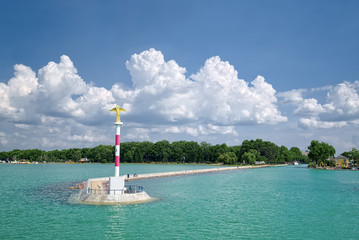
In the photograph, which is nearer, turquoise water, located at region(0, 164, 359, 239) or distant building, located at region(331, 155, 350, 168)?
turquoise water, located at region(0, 164, 359, 239)

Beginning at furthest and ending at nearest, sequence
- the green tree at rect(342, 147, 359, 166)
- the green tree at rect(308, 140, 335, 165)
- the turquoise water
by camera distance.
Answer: the green tree at rect(342, 147, 359, 166), the green tree at rect(308, 140, 335, 165), the turquoise water

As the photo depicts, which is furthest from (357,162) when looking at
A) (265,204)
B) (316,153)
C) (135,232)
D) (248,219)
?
(135,232)

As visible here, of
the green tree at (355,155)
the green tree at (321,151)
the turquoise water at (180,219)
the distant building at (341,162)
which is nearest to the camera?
the turquoise water at (180,219)

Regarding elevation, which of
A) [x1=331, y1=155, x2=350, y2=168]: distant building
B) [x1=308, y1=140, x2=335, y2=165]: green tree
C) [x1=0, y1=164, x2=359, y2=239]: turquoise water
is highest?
[x1=308, y1=140, x2=335, y2=165]: green tree

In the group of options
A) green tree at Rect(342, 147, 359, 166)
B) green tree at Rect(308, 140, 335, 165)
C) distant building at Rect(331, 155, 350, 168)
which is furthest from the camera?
distant building at Rect(331, 155, 350, 168)

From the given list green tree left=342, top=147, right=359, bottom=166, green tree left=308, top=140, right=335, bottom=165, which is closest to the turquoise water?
green tree left=308, top=140, right=335, bottom=165

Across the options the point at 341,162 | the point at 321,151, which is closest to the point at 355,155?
the point at 341,162

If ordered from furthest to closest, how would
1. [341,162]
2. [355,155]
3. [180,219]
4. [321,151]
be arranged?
1. [341,162]
2. [355,155]
3. [321,151]
4. [180,219]

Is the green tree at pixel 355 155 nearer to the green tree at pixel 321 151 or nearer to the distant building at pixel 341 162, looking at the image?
the distant building at pixel 341 162

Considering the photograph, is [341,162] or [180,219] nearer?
[180,219]

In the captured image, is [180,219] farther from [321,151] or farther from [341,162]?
[341,162]

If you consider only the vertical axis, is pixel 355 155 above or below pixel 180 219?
above

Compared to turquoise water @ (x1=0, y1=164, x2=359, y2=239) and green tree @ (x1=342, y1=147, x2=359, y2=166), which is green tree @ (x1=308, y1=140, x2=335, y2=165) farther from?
turquoise water @ (x1=0, y1=164, x2=359, y2=239)

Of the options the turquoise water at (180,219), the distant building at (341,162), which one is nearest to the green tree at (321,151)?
the distant building at (341,162)
